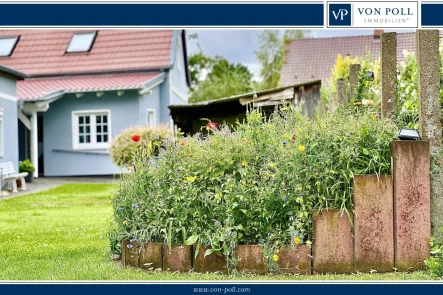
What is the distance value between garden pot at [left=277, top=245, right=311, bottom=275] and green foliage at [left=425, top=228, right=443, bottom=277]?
87 cm

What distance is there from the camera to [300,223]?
5.08m

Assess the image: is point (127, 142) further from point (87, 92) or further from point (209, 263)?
point (209, 263)

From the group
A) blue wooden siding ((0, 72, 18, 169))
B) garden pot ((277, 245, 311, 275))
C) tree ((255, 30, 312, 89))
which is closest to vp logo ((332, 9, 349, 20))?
garden pot ((277, 245, 311, 275))

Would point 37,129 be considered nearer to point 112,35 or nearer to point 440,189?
point 112,35

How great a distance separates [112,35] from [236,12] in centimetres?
1274

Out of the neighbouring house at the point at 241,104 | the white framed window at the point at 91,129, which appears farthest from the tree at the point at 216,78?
the neighbouring house at the point at 241,104

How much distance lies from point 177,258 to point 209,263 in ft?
0.83

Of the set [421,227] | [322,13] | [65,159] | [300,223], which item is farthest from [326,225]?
[65,159]

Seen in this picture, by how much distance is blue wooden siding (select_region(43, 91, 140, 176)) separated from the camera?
617 inches

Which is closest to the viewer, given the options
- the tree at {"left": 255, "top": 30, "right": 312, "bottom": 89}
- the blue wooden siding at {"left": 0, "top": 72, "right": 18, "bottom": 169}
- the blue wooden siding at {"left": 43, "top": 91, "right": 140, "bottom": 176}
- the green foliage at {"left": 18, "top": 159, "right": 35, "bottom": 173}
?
the blue wooden siding at {"left": 0, "top": 72, "right": 18, "bottom": 169}

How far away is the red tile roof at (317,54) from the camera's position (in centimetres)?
1972

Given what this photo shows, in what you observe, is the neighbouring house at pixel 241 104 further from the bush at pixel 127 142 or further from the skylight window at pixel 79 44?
the skylight window at pixel 79 44

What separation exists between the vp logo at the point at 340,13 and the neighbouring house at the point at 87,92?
453 inches

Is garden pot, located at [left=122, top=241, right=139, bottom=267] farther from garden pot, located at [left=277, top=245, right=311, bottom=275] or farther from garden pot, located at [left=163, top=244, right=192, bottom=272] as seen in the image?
garden pot, located at [left=277, top=245, right=311, bottom=275]
